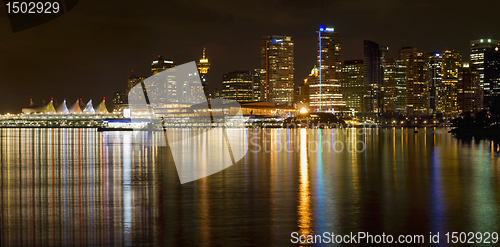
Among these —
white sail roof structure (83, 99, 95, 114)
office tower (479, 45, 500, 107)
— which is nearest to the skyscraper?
office tower (479, 45, 500, 107)

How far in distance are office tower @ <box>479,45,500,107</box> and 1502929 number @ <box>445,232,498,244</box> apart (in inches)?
7145

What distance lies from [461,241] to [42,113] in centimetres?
19911

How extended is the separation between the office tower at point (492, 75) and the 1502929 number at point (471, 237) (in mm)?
181496

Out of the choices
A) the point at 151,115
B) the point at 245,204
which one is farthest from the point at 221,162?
the point at 151,115

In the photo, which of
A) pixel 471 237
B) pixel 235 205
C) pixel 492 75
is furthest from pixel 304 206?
pixel 492 75

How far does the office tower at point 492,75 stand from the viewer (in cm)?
17412

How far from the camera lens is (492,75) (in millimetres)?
176000

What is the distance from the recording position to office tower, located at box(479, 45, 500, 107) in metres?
174

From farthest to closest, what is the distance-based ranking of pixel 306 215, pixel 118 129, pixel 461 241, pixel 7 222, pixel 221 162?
1. pixel 118 129
2. pixel 221 162
3. pixel 306 215
4. pixel 7 222
5. pixel 461 241

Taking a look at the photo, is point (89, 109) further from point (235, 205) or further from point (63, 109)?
point (235, 205)

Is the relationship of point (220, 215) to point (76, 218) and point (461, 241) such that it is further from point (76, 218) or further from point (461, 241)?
point (461, 241)

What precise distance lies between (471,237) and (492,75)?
18739 centimetres

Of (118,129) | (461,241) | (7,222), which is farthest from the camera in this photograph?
(118,129)

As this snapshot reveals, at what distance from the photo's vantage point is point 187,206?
14672 millimetres
